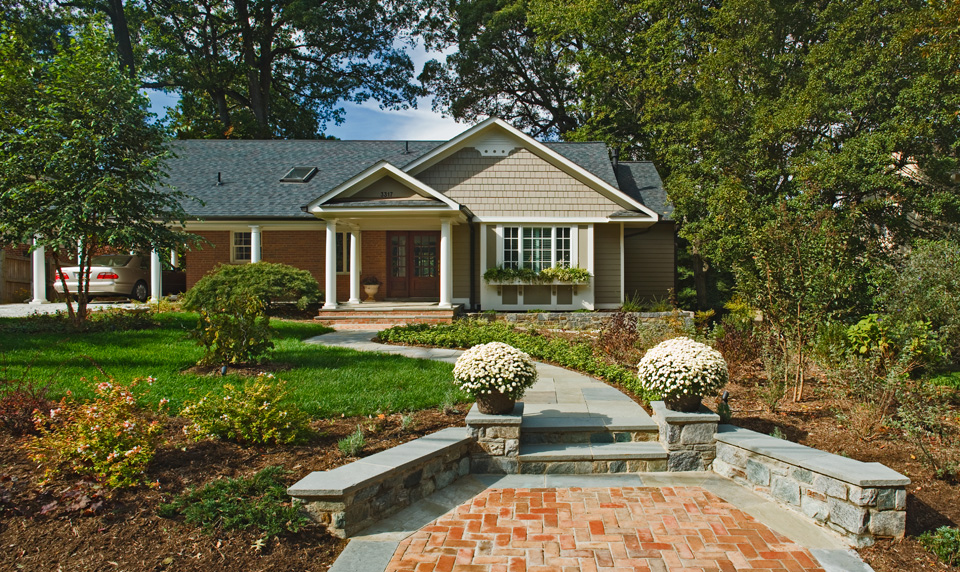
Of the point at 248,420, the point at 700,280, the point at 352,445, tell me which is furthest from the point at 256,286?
the point at 700,280

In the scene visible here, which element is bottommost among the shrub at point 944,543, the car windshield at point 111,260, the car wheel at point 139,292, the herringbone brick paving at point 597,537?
the herringbone brick paving at point 597,537

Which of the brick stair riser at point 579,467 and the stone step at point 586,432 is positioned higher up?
the stone step at point 586,432

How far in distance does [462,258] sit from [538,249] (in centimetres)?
205

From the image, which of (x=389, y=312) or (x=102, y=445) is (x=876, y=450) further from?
(x=389, y=312)

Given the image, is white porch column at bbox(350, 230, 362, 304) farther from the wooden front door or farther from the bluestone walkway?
the bluestone walkway

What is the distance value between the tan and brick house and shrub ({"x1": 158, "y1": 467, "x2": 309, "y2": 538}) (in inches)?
414

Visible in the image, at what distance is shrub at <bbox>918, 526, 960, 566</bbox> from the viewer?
11.5ft

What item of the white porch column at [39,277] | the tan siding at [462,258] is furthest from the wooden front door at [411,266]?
the white porch column at [39,277]

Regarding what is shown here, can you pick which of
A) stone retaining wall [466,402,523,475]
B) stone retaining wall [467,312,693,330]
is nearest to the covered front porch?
stone retaining wall [467,312,693,330]

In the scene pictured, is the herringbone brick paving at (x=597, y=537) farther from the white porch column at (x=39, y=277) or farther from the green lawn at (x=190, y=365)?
the white porch column at (x=39, y=277)

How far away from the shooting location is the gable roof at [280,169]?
16.6 metres

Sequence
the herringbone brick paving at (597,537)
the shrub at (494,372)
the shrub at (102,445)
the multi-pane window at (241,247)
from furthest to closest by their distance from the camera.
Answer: the multi-pane window at (241,247), the shrub at (494,372), the shrub at (102,445), the herringbone brick paving at (597,537)

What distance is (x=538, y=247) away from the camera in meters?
15.5

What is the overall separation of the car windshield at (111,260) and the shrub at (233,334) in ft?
38.7
